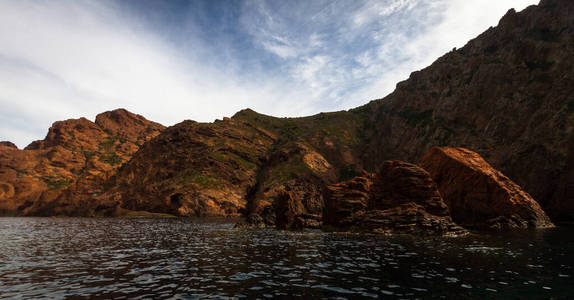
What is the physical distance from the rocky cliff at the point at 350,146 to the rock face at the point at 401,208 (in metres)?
13.0

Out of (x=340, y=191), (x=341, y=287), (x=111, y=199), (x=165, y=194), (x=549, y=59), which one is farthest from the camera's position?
(x=111, y=199)

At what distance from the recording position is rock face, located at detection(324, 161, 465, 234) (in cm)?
3434

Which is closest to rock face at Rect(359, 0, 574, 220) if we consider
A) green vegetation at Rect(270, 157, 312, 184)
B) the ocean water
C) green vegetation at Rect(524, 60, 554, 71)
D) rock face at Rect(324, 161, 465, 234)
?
green vegetation at Rect(524, 60, 554, 71)

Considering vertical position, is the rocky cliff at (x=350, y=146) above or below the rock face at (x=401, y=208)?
above

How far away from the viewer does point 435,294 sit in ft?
37.7

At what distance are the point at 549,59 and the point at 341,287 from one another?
99.0 m

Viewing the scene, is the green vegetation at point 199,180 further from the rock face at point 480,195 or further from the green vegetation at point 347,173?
the rock face at point 480,195

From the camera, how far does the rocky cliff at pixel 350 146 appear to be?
6275 cm

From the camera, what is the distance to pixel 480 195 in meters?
44.8

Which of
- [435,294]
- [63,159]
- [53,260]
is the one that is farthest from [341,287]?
[63,159]

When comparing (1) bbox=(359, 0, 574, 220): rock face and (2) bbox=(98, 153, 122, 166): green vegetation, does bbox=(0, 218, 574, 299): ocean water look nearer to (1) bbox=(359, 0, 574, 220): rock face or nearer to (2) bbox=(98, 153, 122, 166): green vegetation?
(1) bbox=(359, 0, 574, 220): rock face

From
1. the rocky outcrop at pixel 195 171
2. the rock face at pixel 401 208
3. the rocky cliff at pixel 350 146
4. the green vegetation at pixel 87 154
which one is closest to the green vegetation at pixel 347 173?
the rocky cliff at pixel 350 146

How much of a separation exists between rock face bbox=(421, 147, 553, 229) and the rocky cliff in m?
14.6

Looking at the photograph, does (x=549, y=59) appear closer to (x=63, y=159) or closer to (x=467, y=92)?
(x=467, y=92)
